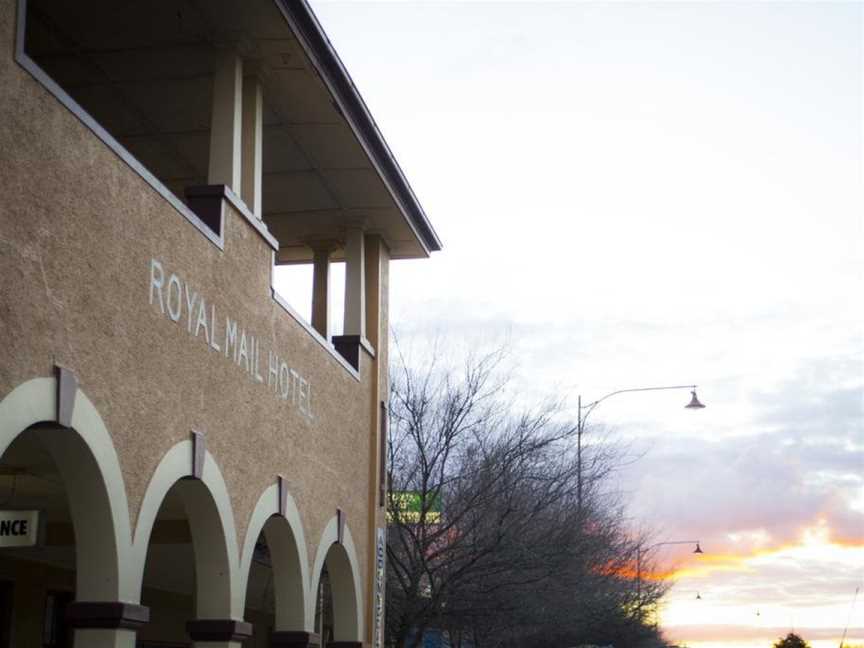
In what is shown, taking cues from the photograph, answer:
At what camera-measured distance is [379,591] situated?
19.6 meters

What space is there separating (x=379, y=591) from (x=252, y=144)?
7.65m

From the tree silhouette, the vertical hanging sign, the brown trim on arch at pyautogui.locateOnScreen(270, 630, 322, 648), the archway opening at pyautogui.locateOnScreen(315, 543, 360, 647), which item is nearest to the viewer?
the brown trim on arch at pyautogui.locateOnScreen(270, 630, 322, 648)

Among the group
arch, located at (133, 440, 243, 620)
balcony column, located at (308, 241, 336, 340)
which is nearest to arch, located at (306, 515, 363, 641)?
balcony column, located at (308, 241, 336, 340)

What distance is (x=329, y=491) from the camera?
17.0 meters

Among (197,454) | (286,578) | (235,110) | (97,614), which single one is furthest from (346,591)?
(97,614)

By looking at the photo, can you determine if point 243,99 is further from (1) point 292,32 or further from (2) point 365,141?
(2) point 365,141

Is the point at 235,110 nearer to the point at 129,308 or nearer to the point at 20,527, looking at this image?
the point at 129,308

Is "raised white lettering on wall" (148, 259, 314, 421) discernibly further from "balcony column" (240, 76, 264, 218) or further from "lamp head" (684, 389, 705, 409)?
"lamp head" (684, 389, 705, 409)

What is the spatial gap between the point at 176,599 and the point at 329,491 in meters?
5.94

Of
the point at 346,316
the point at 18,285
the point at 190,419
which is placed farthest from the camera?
the point at 346,316

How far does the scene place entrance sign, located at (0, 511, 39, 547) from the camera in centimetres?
1017

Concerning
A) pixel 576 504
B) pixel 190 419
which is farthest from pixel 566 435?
pixel 190 419

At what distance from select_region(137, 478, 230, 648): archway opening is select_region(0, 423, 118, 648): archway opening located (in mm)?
1127

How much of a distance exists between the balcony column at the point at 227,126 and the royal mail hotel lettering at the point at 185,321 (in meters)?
0.03
